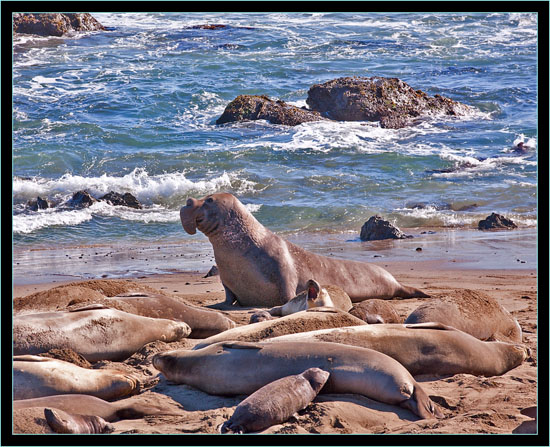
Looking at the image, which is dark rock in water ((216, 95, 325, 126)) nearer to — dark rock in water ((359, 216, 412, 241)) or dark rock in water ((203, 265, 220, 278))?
dark rock in water ((359, 216, 412, 241))

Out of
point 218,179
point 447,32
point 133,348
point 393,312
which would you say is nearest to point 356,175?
point 218,179

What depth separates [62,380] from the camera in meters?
5.12

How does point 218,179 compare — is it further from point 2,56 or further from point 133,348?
point 2,56

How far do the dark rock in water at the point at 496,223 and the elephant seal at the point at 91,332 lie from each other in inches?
338

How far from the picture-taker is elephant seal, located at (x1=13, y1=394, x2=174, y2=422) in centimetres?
463

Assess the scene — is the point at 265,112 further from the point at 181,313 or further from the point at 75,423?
the point at 75,423

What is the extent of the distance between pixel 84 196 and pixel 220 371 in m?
11.6

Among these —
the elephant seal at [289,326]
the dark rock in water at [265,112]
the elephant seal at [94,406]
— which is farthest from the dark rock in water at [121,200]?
the elephant seal at [94,406]

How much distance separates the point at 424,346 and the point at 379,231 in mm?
7517

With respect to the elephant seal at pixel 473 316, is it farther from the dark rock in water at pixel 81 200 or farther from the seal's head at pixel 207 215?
the dark rock in water at pixel 81 200

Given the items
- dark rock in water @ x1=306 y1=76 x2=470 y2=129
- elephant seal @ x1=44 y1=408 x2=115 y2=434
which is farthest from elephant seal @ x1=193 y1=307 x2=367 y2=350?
dark rock in water @ x1=306 y1=76 x2=470 y2=129

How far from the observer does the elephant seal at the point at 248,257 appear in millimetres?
8516

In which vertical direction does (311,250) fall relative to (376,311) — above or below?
below

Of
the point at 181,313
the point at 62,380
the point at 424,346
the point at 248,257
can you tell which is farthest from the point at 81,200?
the point at 424,346
